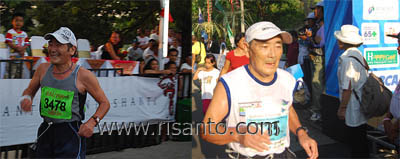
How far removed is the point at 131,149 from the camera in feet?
19.3

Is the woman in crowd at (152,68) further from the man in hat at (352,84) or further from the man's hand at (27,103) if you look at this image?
the man in hat at (352,84)

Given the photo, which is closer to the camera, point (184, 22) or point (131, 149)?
point (131, 149)

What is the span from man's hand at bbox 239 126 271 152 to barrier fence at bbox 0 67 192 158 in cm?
241

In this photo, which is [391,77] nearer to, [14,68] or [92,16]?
[92,16]

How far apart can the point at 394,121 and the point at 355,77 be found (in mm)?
673

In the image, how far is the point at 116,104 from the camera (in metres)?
5.58

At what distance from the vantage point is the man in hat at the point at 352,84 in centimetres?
470

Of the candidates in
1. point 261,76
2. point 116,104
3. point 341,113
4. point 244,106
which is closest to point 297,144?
point 244,106

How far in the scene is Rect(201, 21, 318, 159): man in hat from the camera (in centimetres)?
378

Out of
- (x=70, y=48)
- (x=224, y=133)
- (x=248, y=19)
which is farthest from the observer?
(x=248, y=19)

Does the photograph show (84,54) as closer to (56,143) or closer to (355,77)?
(56,143)

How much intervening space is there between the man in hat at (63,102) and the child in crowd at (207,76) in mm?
1095

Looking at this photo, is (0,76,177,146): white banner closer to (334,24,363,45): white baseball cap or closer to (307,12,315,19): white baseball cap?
(307,12,315,19): white baseball cap

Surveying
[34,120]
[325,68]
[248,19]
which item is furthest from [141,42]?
[325,68]
